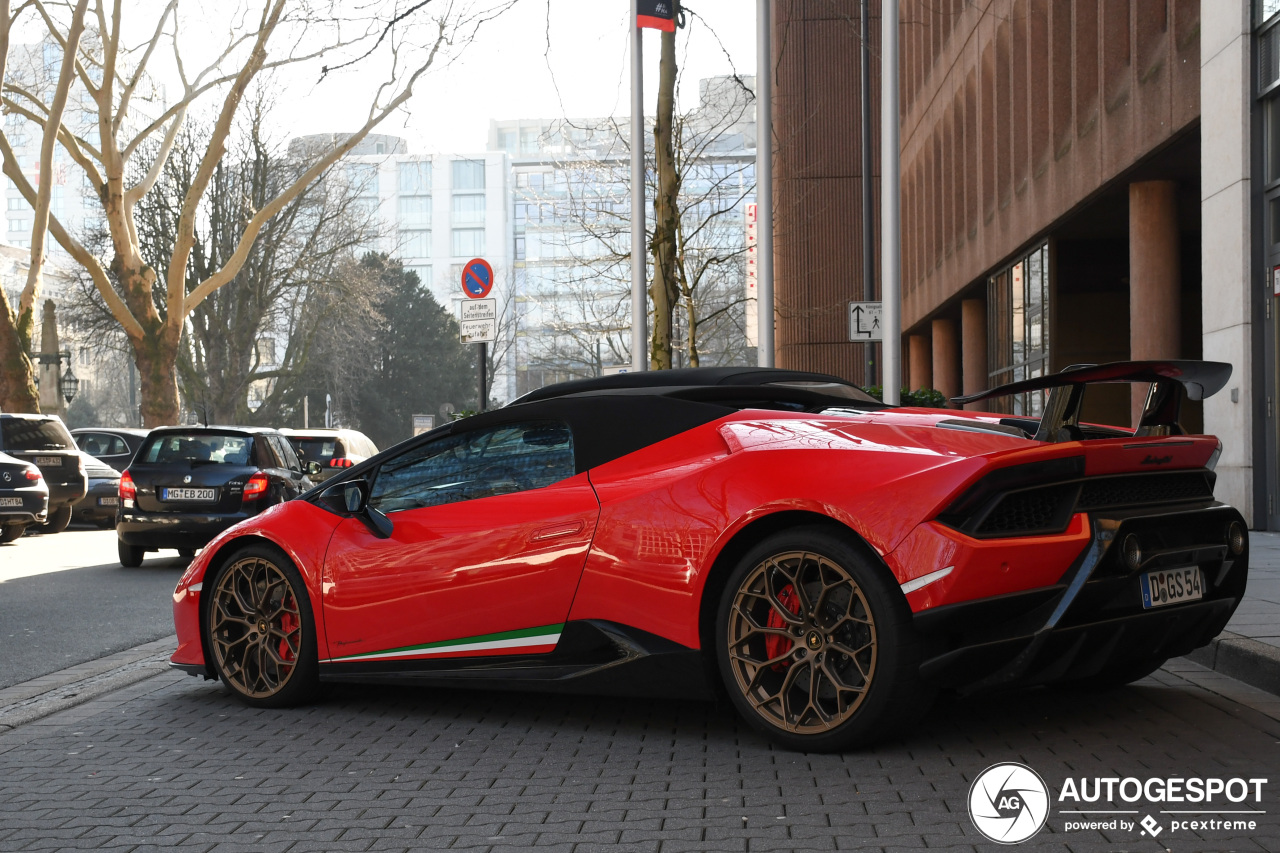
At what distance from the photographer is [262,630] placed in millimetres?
5898

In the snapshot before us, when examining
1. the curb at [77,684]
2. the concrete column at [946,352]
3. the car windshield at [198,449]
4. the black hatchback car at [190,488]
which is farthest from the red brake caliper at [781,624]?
the concrete column at [946,352]

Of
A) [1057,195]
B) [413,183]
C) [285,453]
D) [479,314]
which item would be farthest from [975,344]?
[413,183]

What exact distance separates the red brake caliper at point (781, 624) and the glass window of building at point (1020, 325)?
1735 centimetres

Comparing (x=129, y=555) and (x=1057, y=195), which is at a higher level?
(x=1057, y=195)

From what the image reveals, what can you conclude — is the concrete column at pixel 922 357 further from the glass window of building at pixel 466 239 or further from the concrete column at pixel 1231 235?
the glass window of building at pixel 466 239

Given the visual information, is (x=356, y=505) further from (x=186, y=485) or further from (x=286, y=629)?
(x=186, y=485)

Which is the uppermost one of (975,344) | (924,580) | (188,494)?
(975,344)

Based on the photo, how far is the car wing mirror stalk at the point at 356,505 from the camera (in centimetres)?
560

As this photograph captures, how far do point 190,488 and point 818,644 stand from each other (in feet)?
35.1

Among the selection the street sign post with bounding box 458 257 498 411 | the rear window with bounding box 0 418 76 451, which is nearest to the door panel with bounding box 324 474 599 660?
the street sign post with bounding box 458 257 498 411

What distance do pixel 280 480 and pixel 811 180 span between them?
22.7 metres

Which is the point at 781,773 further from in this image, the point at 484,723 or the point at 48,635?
the point at 48,635

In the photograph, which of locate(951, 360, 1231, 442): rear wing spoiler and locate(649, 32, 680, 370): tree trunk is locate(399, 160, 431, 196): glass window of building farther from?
locate(951, 360, 1231, 442): rear wing spoiler

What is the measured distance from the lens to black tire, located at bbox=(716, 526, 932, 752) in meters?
4.23
